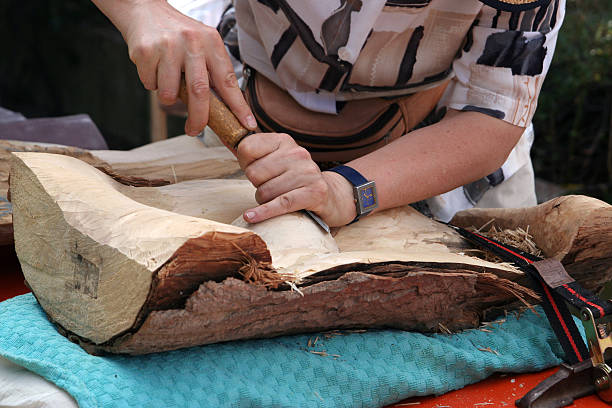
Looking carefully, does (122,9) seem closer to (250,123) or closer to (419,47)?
(250,123)

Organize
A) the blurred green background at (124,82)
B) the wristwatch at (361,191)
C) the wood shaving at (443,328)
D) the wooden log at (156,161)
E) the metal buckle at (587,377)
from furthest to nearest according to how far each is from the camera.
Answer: the blurred green background at (124,82) → the wooden log at (156,161) → the wristwatch at (361,191) → the wood shaving at (443,328) → the metal buckle at (587,377)

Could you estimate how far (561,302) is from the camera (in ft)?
3.41

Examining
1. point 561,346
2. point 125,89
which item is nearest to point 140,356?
point 561,346

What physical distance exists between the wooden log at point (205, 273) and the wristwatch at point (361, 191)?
0.05 m

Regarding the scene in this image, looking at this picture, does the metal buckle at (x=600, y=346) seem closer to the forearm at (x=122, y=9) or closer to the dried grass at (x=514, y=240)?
the dried grass at (x=514, y=240)

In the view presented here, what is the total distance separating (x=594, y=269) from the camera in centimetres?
116

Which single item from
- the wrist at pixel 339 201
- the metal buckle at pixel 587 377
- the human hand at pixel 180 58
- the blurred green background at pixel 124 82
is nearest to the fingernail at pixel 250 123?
the human hand at pixel 180 58

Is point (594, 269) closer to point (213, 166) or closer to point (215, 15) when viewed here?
point (213, 166)

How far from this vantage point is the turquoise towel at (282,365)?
0.84 meters

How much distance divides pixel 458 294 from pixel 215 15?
3.52ft

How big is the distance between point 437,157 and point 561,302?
345 millimetres

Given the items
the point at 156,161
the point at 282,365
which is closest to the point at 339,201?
the point at 282,365

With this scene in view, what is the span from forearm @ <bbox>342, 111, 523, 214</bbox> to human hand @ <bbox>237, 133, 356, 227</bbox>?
0.13 m

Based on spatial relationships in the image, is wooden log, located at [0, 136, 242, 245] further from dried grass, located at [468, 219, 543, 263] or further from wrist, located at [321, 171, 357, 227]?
dried grass, located at [468, 219, 543, 263]
